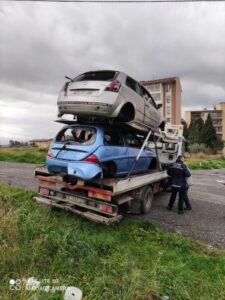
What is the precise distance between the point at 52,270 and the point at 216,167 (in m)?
22.6

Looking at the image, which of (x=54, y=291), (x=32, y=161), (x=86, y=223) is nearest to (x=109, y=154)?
(x=86, y=223)

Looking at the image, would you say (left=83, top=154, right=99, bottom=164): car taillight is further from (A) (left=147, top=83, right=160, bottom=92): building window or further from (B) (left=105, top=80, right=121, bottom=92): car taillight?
(A) (left=147, top=83, right=160, bottom=92): building window

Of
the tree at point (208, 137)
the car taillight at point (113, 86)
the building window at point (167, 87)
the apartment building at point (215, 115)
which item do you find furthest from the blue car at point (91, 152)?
the apartment building at point (215, 115)

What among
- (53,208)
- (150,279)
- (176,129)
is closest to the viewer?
(150,279)

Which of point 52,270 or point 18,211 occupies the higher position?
point 18,211

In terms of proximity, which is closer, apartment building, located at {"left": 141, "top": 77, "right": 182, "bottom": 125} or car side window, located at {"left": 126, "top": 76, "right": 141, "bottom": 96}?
car side window, located at {"left": 126, "top": 76, "right": 141, "bottom": 96}

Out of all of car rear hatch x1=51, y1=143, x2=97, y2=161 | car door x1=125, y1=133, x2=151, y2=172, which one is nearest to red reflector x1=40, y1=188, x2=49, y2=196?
car rear hatch x1=51, y1=143, x2=97, y2=161

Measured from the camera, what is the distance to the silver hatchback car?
5.65m

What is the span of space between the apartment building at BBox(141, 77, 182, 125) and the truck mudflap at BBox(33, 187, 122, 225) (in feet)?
187

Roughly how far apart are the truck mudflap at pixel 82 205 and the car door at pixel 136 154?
1.61m

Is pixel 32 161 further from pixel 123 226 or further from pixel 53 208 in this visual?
pixel 123 226

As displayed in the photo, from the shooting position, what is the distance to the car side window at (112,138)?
588cm

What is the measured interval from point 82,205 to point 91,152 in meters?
1.14

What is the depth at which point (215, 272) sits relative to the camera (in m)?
3.97
